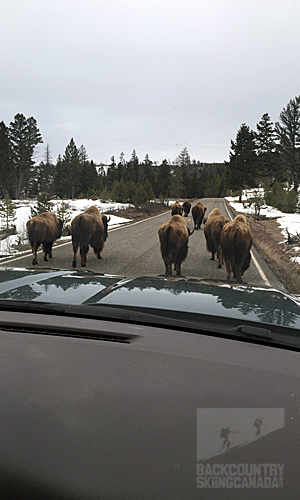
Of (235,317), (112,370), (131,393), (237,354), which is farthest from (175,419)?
(235,317)

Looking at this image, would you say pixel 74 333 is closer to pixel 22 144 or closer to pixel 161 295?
pixel 161 295

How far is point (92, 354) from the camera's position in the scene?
4.74 ft

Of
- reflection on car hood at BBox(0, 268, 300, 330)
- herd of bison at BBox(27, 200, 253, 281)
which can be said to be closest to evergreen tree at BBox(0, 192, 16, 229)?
herd of bison at BBox(27, 200, 253, 281)

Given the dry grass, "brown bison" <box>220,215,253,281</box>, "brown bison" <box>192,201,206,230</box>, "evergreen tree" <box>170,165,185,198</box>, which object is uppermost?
"evergreen tree" <box>170,165,185,198</box>

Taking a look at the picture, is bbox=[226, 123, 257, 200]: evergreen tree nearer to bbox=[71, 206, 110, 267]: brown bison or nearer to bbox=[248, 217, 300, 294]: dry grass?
bbox=[248, 217, 300, 294]: dry grass

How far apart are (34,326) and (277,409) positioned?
3.49 ft

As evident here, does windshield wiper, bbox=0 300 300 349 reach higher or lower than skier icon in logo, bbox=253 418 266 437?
higher

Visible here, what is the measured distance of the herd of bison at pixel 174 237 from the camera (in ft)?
27.3

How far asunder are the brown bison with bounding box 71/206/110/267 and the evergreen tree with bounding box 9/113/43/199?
199 feet

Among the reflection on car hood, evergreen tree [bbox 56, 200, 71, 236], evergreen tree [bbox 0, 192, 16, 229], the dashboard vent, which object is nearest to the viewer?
the dashboard vent

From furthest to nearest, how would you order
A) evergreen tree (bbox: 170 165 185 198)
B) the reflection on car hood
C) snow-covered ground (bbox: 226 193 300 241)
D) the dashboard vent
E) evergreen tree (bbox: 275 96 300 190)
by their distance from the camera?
evergreen tree (bbox: 170 165 185 198)
evergreen tree (bbox: 275 96 300 190)
snow-covered ground (bbox: 226 193 300 241)
the reflection on car hood
the dashboard vent

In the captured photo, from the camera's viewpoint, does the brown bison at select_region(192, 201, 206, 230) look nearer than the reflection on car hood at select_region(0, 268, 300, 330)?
No

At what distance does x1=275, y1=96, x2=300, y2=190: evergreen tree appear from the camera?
199 feet

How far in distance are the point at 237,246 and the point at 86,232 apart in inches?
180
